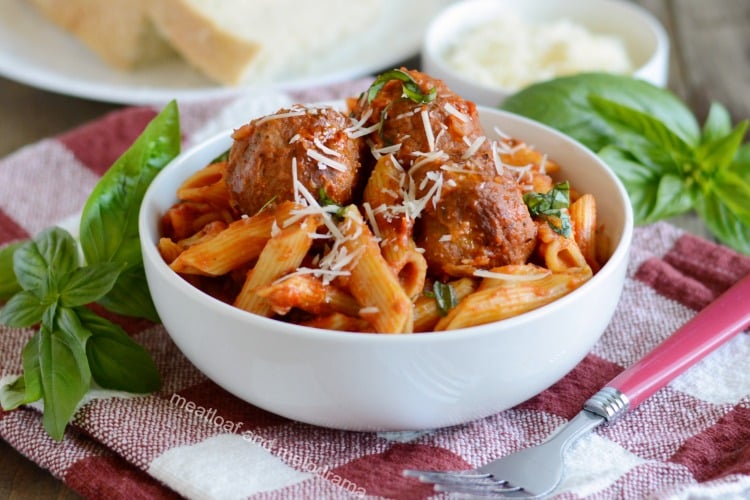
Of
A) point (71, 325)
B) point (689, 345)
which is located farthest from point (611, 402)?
point (71, 325)

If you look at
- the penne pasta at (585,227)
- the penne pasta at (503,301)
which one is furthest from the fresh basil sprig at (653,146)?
the penne pasta at (503,301)

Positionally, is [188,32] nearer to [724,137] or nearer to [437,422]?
[724,137]

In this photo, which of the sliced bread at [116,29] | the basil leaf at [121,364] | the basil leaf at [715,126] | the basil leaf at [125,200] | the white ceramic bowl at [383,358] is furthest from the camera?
the sliced bread at [116,29]

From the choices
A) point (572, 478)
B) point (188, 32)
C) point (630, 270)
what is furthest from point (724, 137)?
point (188, 32)

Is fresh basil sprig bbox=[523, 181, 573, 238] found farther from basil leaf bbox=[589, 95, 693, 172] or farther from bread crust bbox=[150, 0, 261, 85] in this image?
bread crust bbox=[150, 0, 261, 85]

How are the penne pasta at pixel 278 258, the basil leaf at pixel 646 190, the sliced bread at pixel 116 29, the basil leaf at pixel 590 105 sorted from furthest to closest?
the sliced bread at pixel 116 29, the basil leaf at pixel 590 105, the basil leaf at pixel 646 190, the penne pasta at pixel 278 258

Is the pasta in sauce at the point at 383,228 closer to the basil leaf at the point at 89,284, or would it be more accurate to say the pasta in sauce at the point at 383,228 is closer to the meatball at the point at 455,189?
the meatball at the point at 455,189

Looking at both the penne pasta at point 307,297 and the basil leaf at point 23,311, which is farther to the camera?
the basil leaf at point 23,311
